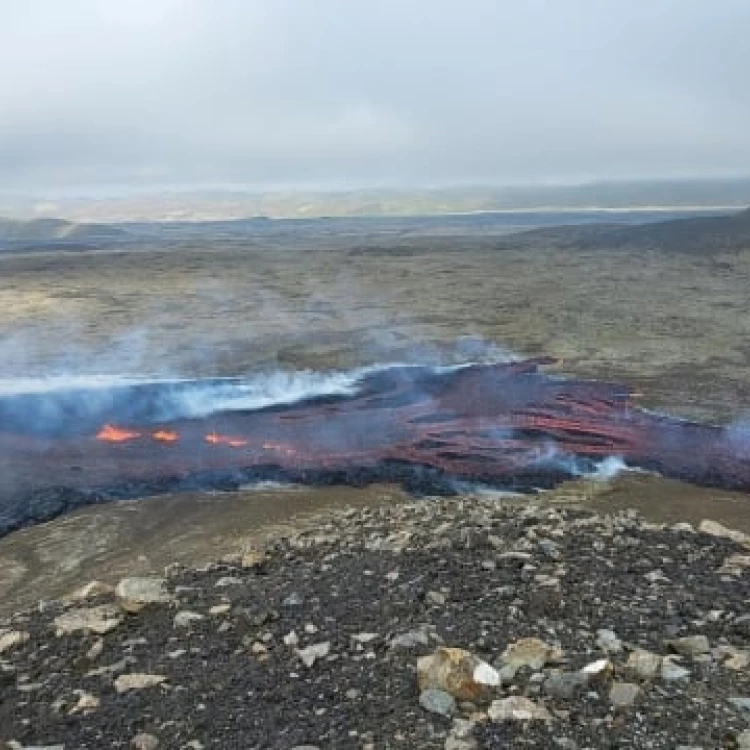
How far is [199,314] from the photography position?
52.8 meters

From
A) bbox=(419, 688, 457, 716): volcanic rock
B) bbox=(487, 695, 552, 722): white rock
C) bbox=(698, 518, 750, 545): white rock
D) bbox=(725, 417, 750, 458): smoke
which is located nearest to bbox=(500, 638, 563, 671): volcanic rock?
bbox=(487, 695, 552, 722): white rock

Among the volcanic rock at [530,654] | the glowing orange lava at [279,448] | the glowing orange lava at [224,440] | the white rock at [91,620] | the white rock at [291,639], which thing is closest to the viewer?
the volcanic rock at [530,654]

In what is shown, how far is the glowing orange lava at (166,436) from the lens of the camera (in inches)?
924

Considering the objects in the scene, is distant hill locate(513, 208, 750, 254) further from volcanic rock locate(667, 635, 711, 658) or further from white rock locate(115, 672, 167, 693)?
white rock locate(115, 672, 167, 693)

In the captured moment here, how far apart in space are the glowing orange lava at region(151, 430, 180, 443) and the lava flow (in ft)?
0.10

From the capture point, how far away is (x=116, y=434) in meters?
24.2

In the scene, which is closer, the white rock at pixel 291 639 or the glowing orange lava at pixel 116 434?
the white rock at pixel 291 639

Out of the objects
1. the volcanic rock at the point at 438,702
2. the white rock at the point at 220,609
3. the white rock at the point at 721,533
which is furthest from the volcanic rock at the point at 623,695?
the white rock at the point at 721,533

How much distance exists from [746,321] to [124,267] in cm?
6133

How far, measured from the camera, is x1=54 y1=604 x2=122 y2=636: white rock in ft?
32.6

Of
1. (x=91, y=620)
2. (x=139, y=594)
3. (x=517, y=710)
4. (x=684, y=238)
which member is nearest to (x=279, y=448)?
(x=139, y=594)

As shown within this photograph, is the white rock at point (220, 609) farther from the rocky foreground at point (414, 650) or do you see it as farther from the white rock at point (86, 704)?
the white rock at point (86, 704)

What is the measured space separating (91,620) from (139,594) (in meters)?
0.66

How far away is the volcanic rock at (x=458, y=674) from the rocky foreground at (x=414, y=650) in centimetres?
1
